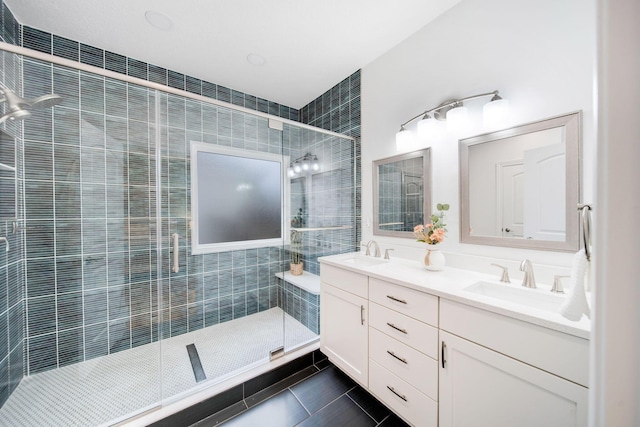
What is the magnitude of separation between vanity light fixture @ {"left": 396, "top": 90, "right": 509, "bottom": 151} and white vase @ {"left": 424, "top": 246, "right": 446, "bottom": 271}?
81 cm

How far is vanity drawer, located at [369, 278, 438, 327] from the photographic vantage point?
1202 mm

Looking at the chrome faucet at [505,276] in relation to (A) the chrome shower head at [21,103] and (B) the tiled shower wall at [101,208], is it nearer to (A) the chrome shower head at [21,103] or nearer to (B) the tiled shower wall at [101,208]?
(B) the tiled shower wall at [101,208]

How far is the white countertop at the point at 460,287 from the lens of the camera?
85 centimetres

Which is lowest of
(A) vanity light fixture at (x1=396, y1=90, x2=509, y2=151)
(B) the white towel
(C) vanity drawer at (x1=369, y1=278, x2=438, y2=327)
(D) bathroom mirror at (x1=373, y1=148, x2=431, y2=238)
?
(C) vanity drawer at (x1=369, y1=278, x2=438, y2=327)

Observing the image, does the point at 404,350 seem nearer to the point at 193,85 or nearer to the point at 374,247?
the point at 374,247

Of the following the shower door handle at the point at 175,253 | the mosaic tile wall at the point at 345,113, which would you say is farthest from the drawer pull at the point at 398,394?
the shower door handle at the point at 175,253

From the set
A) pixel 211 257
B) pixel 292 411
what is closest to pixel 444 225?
pixel 292 411

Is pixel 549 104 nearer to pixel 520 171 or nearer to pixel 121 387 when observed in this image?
pixel 520 171

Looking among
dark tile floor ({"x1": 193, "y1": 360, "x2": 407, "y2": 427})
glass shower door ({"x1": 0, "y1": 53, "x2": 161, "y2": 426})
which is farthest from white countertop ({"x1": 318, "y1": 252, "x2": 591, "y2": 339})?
glass shower door ({"x1": 0, "y1": 53, "x2": 161, "y2": 426})

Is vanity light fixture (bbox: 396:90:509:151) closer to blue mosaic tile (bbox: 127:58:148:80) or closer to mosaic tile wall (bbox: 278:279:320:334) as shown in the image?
mosaic tile wall (bbox: 278:279:320:334)

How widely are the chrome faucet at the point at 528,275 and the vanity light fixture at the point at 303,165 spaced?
179 cm

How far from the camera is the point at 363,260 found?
2088mm

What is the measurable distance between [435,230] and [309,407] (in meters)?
1.42

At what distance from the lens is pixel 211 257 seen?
8.00ft
